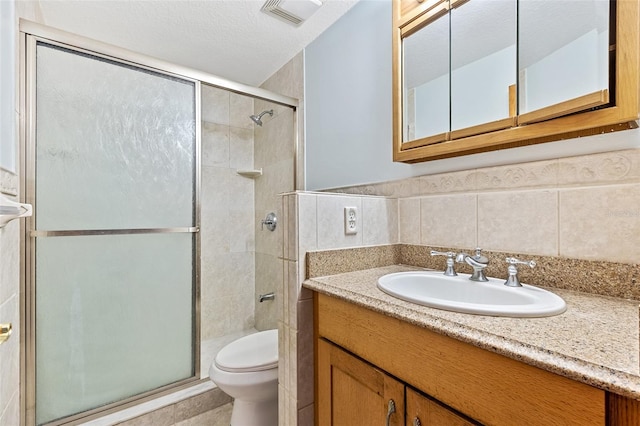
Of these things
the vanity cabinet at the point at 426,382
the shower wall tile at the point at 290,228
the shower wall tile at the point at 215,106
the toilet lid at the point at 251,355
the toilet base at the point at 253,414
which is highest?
the shower wall tile at the point at 215,106

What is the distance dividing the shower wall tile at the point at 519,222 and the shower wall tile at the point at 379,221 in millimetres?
360

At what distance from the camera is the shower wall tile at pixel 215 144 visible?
2.35 meters

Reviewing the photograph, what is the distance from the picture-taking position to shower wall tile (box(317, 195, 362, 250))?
A: 3.53 feet

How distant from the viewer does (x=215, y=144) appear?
2.41 metres

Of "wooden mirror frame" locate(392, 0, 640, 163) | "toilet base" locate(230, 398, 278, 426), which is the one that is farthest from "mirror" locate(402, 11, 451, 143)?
"toilet base" locate(230, 398, 278, 426)

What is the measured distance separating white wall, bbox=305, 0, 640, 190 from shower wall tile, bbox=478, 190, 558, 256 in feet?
0.46

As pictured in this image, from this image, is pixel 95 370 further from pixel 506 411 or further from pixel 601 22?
pixel 601 22

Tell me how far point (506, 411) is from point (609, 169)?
0.71 m

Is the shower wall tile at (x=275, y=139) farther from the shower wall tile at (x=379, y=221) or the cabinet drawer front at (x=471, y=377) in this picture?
the cabinet drawer front at (x=471, y=377)

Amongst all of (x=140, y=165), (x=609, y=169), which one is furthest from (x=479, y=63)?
(x=140, y=165)

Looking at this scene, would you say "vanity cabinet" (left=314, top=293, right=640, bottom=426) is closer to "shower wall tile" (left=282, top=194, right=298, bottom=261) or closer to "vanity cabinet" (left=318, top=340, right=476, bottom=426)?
"vanity cabinet" (left=318, top=340, right=476, bottom=426)

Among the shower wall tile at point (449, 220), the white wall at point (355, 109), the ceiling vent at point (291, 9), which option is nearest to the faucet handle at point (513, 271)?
the shower wall tile at point (449, 220)

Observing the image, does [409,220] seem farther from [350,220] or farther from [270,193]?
[270,193]

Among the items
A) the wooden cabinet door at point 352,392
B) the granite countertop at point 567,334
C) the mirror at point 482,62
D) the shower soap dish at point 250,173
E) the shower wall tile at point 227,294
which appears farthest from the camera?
the shower soap dish at point 250,173
